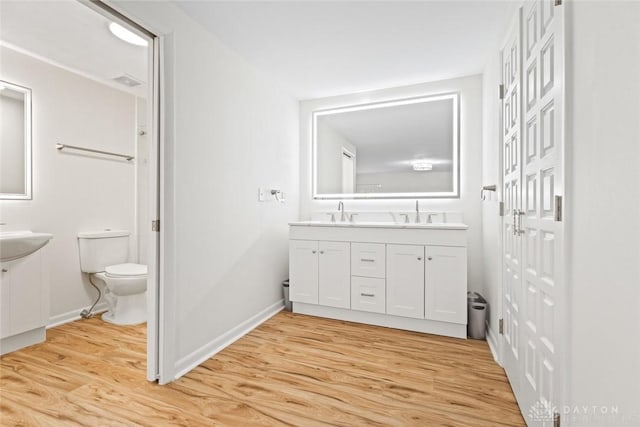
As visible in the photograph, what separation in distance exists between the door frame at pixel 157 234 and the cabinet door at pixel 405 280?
1.75 m

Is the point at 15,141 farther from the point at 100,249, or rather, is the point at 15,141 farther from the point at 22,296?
the point at 22,296

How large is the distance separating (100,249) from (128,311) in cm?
69

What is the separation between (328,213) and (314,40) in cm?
173

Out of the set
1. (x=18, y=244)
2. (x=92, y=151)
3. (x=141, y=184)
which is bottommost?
(x=18, y=244)

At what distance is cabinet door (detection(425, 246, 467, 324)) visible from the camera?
2459 mm

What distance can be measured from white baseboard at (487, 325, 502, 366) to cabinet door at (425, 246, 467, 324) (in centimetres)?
20

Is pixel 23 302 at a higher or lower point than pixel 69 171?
lower

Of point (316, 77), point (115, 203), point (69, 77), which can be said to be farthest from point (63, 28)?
point (316, 77)

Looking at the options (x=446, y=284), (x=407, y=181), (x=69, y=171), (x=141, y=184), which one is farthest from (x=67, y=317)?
(x=407, y=181)

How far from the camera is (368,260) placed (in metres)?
2.74

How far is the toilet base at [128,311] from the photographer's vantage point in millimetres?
2752

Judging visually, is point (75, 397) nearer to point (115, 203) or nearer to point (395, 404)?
point (395, 404)

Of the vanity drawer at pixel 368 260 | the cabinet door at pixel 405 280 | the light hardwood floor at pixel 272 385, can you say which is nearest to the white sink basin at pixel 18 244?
the light hardwood floor at pixel 272 385

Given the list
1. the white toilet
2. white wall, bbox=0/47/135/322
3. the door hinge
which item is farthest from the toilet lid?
the door hinge
